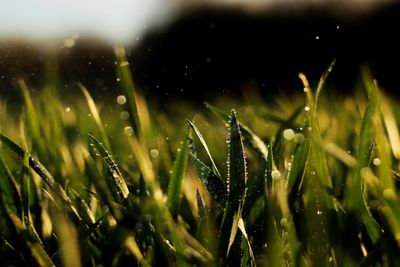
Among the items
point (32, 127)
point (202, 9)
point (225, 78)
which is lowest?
point (225, 78)

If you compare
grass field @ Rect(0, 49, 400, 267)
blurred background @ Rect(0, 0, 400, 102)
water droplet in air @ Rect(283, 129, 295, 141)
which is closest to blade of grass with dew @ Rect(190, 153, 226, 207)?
grass field @ Rect(0, 49, 400, 267)

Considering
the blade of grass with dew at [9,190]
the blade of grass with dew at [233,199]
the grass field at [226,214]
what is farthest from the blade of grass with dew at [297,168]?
the blade of grass with dew at [9,190]

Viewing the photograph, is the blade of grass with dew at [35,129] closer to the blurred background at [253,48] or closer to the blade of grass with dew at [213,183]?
the blade of grass with dew at [213,183]

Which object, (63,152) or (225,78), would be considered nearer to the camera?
(63,152)

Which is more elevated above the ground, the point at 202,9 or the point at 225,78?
the point at 202,9

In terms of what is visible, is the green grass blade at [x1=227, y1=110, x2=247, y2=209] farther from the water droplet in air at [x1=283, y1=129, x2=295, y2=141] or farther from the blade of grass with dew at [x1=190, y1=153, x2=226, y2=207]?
the water droplet in air at [x1=283, y1=129, x2=295, y2=141]

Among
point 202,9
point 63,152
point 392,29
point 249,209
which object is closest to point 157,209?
point 249,209

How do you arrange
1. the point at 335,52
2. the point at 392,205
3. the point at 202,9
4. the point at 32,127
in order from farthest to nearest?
the point at 202,9 → the point at 335,52 → the point at 32,127 → the point at 392,205

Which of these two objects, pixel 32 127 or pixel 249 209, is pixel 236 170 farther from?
pixel 32 127
